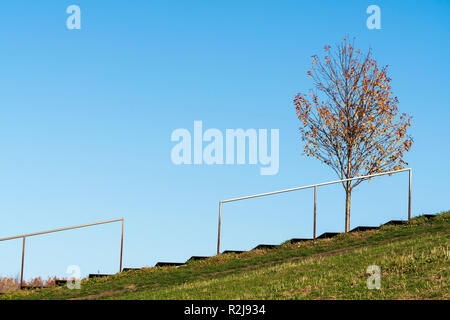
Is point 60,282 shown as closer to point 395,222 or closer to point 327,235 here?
point 327,235

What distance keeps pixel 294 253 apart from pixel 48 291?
859cm

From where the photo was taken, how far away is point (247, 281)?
16.0 meters

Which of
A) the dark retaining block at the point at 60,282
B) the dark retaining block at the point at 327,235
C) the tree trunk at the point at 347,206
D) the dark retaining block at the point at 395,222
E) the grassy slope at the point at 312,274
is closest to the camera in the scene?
the grassy slope at the point at 312,274

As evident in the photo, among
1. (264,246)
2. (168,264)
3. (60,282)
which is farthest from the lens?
(264,246)

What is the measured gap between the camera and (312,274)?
1557 centimetres

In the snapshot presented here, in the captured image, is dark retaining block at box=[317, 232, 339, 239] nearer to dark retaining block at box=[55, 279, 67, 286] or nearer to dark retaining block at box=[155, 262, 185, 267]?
dark retaining block at box=[155, 262, 185, 267]

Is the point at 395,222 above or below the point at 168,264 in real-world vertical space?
above

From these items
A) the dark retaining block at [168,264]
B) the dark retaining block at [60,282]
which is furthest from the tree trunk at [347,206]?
the dark retaining block at [60,282]

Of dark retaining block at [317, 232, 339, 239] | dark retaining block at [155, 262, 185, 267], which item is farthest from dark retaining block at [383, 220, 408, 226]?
dark retaining block at [155, 262, 185, 267]

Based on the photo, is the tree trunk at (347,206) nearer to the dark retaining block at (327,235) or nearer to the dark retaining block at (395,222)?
the dark retaining block at (327,235)

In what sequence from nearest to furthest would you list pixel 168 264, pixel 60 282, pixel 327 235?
pixel 60 282 → pixel 168 264 → pixel 327 235

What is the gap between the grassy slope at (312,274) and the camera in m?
13.4

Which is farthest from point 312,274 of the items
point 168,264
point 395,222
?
point 395,222
